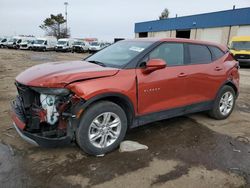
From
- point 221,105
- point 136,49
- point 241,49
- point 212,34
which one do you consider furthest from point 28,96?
point 212,34

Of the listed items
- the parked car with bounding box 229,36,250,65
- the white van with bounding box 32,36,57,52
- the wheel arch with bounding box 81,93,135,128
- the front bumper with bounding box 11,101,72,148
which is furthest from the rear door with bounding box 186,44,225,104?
the white van with bounding box 32,36,57,52

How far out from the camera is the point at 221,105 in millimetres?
5477

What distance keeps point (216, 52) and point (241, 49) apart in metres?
16.2

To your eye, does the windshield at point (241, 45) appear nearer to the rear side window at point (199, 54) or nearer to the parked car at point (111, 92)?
the rear side window at point (199, 54)

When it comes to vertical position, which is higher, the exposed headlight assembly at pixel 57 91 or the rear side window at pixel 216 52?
the rear side window at pixel 216 52

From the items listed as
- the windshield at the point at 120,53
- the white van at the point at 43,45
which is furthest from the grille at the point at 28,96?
the white van at the point at 43,45

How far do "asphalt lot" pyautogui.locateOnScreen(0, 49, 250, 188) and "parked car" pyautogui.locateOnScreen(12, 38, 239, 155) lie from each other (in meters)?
0.32

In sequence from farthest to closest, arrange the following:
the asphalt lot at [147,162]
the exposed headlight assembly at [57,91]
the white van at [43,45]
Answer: the white van at [43,45] → the exposed headlight assembly at [57,91] → the asphalt lot at [147,162]

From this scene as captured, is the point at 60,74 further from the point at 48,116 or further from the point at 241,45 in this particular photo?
the point at 241,45

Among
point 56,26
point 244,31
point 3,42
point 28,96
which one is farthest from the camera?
point 56,26

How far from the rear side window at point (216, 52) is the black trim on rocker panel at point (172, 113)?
3.07 ft

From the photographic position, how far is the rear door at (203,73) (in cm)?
466

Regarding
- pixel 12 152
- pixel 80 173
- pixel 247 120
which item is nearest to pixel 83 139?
pixel 80 173

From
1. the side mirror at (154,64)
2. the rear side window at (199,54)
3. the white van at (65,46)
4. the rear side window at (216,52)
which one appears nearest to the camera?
the side mirror at (154,64)
